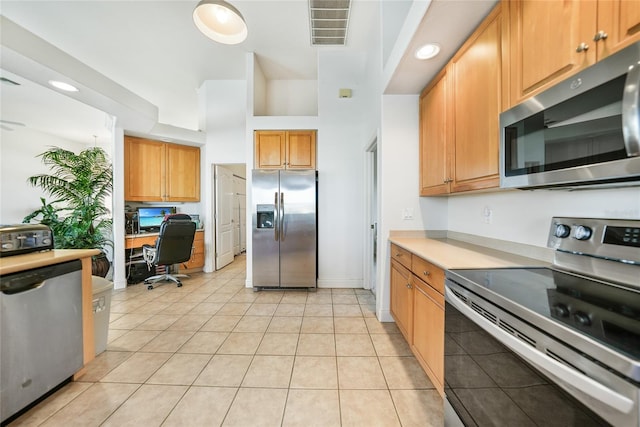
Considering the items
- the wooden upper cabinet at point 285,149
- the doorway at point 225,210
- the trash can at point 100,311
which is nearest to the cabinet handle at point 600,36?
the wooden upper cabinet at point 285,149

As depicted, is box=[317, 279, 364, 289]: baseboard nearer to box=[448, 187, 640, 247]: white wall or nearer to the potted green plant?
box=[448, 187, 640, 247]: white wall

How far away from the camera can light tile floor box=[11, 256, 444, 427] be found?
4.57ft

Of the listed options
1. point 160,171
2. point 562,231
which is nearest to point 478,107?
point 562,231

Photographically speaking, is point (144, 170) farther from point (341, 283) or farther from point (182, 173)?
point (341, 283)

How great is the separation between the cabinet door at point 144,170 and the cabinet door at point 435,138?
165 inches

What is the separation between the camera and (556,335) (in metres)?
0.63

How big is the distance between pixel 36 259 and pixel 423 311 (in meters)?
Result: 2.44

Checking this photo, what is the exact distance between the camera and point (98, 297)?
1944 millimetres

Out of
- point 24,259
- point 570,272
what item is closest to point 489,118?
point 570,272

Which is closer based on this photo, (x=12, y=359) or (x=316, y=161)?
(x=12, y=359)

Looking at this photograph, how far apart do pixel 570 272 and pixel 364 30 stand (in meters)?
3.40

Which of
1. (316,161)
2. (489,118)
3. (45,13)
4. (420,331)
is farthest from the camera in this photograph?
(316,161)

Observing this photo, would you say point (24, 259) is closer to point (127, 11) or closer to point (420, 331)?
point (420, 331)

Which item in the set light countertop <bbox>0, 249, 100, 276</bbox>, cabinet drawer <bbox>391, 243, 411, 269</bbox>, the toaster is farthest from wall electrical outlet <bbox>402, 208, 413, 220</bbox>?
the toaster
